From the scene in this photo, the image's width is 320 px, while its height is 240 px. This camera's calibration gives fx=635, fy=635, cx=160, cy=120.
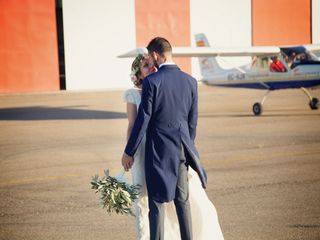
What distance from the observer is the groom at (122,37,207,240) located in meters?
4.69

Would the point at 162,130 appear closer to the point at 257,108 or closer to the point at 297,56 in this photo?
the point at 257,108

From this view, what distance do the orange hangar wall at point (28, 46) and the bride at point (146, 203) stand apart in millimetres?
29173

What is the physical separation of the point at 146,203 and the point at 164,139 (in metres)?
0.60

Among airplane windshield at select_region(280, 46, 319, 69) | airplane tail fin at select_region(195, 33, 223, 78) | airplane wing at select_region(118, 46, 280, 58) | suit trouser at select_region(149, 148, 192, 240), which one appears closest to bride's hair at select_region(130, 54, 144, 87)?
suit trouser at select_region(149, 148, 192, 240)

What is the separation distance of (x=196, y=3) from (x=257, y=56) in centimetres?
1847

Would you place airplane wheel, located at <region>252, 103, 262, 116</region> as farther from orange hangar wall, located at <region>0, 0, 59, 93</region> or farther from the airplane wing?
orange hangar wall, located at <region>0, 0, 59, 93</region>

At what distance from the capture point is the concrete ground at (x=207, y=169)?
613cm

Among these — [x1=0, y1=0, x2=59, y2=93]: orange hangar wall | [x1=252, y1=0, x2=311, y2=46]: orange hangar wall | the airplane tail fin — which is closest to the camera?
the airplane tail fin

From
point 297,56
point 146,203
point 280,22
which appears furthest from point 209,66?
point 280,22

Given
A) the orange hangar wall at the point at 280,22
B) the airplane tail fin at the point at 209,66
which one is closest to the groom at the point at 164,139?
the airplane tail fin at the point at 209,66

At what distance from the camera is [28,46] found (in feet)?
109

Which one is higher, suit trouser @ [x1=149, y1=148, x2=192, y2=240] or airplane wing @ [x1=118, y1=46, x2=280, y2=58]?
airplane wing @ [x1=118, y1=46, x2=280, y2=58]

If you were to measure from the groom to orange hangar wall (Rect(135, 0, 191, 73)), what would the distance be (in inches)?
1222

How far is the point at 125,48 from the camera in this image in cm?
3538
